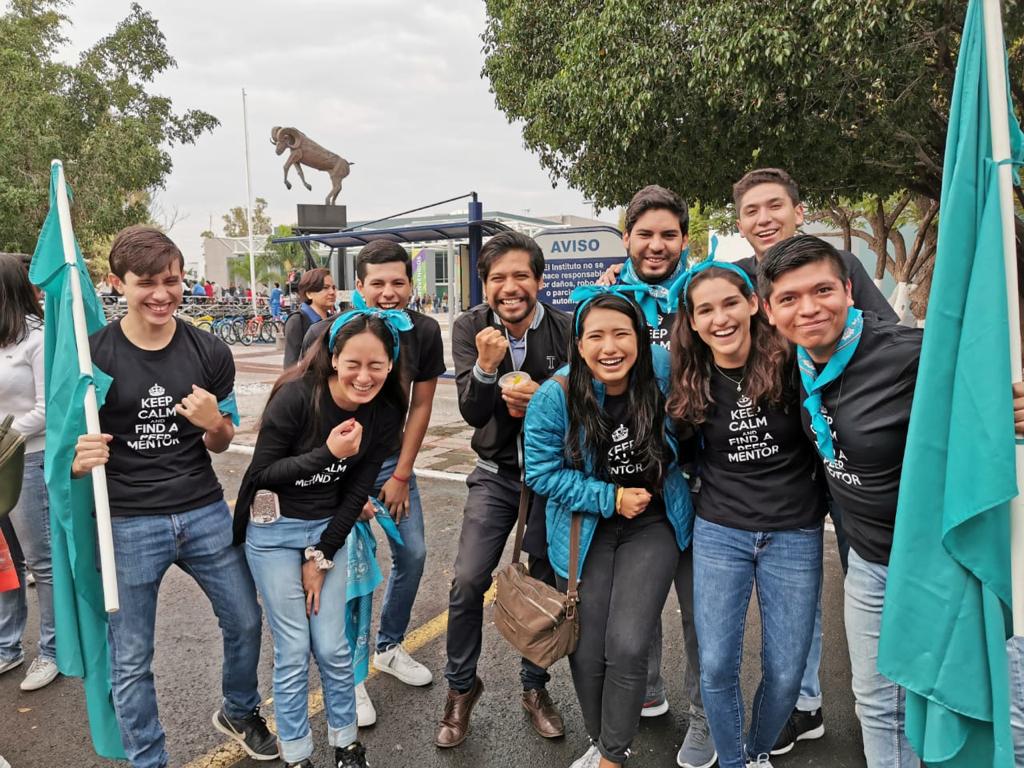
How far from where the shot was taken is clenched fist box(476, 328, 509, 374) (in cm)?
278

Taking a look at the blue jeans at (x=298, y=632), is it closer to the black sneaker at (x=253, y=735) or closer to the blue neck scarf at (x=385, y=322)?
the black sneaker at (x=253, y=735)

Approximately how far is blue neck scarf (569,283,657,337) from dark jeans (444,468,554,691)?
0.82m

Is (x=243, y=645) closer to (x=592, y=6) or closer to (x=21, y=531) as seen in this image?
(x=21, y=531)

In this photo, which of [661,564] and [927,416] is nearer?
[927,416]

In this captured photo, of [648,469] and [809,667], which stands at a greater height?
[648,469]

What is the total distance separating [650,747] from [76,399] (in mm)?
2459

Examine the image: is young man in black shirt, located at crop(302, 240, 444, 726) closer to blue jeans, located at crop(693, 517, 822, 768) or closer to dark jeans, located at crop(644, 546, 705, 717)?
dark jeans, located at crop(644, 546, 705, 717)

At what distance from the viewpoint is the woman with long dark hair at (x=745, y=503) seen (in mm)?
2369

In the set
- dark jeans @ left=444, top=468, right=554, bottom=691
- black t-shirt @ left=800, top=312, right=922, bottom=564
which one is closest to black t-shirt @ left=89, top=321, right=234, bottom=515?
dark jeans @ left=444, top=468, right=554, bottom=691

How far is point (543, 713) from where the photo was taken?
3006mm

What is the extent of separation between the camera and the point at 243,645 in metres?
2.71

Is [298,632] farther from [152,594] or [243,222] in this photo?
[243,222]

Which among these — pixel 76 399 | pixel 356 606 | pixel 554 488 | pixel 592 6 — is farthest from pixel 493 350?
pixel 592 6

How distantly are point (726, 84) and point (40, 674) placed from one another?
823 centimetres
